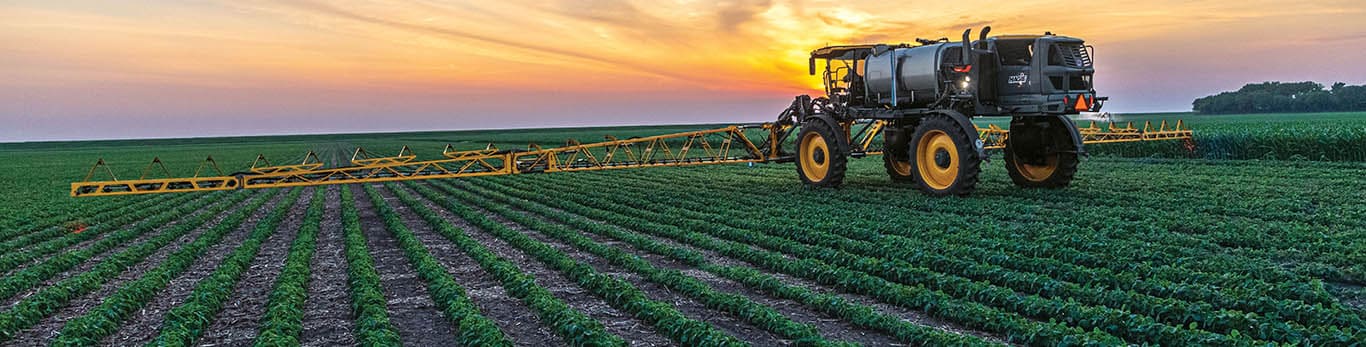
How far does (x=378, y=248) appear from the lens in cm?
1102

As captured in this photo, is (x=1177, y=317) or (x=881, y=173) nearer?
(x=1177, y=317)

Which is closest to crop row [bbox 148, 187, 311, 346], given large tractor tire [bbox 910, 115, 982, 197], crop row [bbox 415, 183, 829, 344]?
crop row [bbox 415, 183, 829, 344]

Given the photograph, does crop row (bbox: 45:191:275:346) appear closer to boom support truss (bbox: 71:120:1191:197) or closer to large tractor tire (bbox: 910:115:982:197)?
boom support truss (bbox: 71:120:1191:197)

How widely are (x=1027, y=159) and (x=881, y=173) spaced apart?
575 cm

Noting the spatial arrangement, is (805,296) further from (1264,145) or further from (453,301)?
(1264,145)

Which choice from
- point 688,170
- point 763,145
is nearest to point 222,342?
point 763,145

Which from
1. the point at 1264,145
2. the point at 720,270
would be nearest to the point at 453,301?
the point at 720,270

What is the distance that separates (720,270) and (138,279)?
6095 millimetres

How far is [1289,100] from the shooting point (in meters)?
92.1

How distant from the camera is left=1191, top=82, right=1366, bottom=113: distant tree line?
291 feet

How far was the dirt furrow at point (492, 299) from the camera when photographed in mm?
6469

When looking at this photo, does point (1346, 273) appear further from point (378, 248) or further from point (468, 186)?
point (468, 186)

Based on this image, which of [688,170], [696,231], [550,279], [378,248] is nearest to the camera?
[550,279]

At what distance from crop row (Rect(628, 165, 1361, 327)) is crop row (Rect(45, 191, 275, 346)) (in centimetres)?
698
